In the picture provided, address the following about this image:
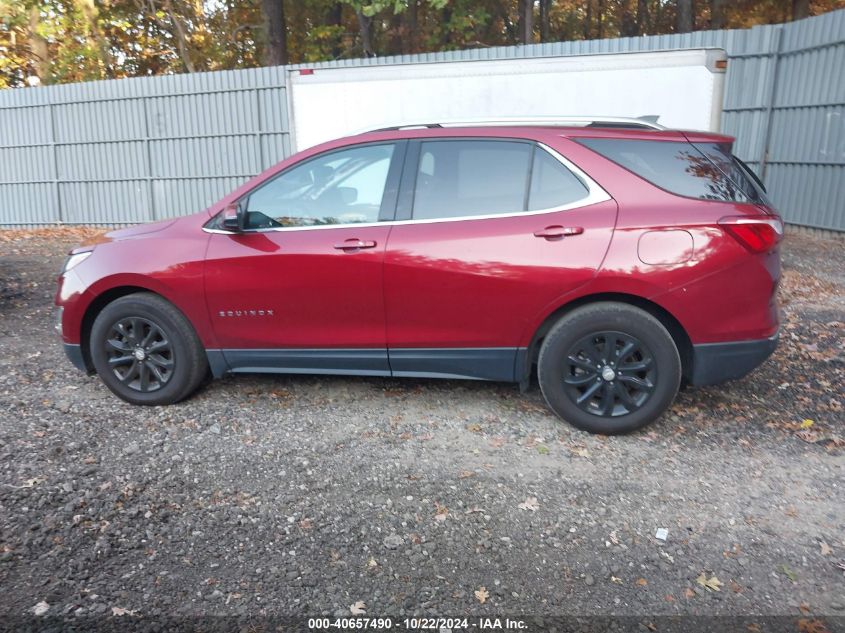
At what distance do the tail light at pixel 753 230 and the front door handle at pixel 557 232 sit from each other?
76cm

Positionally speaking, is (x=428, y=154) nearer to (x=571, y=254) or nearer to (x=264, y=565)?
(x=571, y=254)

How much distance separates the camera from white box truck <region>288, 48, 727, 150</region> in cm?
912

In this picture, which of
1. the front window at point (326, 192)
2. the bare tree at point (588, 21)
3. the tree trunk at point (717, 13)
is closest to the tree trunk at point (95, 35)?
the tree trunk at point (717, 13)

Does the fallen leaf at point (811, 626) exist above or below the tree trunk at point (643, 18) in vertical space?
below

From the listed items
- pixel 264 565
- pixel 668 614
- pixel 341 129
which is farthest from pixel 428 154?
pixel 341 129

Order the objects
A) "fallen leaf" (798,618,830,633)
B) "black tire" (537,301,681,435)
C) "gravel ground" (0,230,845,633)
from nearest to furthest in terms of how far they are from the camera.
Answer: "fallen leaf" (798,618,830,633) → "gravel ground" (0,230,845,633) → "black tire" (537,301,681,435)

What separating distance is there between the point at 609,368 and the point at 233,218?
7.92 ft

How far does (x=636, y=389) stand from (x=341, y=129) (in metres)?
7.85

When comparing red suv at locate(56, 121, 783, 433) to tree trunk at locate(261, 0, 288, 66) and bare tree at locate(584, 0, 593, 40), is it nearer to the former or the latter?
tree trunk at locate(261, 0, 288, 66)

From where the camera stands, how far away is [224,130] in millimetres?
13516

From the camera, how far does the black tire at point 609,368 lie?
3.92 metres

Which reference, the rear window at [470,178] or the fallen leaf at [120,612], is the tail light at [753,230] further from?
the fallen leaf at [120,612]

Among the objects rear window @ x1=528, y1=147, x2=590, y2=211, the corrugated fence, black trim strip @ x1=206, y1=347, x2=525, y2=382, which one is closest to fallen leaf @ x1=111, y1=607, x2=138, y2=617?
black trim strip @ x1=206, y1=347, x2=525, y2=382

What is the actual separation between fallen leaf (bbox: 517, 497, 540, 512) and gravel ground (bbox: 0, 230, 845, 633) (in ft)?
0.08
